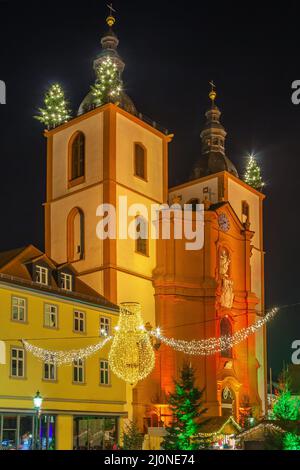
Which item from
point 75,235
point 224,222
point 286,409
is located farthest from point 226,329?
point 286,409

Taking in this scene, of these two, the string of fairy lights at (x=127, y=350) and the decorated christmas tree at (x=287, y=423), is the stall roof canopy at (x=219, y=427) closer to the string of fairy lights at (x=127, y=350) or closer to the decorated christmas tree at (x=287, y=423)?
the decorated christmas tree at (x=287, y=423)

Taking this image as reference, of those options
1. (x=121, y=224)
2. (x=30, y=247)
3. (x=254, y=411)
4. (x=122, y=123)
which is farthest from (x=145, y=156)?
(x=254, y=411)

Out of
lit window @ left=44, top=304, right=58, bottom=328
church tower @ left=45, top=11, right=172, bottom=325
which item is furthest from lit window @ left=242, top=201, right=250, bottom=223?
lit window @ left=44, top=304, right=58, bottom=328

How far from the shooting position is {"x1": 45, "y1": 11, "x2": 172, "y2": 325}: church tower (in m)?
53.7

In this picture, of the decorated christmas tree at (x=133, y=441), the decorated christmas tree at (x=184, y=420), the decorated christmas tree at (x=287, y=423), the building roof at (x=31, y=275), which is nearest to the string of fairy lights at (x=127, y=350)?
the building roof at (x=31, y=275)

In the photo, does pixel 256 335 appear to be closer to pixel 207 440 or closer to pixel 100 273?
pixel 100 273

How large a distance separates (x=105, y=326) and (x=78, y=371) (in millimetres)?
3863

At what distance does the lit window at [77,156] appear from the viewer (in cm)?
5812

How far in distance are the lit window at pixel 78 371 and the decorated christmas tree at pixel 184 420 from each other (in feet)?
21.8

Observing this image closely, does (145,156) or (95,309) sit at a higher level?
(145,156)

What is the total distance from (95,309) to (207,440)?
39.7 feet

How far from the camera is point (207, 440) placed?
3675cm

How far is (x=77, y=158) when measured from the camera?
58.7 m

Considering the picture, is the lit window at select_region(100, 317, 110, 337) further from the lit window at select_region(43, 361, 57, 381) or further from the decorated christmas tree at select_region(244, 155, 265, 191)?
the decorated christmas tree at select_region(244, 155, 265, 191)
